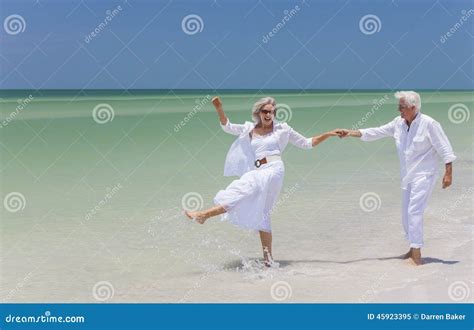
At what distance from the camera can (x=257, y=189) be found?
684cm

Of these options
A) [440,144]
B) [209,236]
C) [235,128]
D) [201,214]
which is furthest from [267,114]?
[209,236]

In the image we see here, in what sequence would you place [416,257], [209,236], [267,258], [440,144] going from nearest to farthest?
[440,144]
[416,257]
[267,258]
[209,236]

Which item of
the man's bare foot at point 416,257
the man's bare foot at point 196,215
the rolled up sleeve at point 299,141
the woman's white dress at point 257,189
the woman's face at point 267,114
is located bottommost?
the man's bare foot at point 416,257

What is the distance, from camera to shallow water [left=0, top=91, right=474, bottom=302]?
21.0 ft

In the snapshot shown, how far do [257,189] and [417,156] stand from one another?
4.86 feet

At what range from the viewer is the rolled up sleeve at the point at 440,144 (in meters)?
6.79

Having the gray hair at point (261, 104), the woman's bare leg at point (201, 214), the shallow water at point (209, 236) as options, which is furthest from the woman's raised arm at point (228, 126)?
the shallow water at point (209, 236)

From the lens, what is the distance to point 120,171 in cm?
1351

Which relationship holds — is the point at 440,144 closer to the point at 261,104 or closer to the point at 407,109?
the point at 407,109

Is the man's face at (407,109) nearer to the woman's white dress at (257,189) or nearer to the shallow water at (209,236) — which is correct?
the woman's white dress at (257,189)

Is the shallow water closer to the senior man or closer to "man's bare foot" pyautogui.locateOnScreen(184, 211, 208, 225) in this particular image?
the senior man

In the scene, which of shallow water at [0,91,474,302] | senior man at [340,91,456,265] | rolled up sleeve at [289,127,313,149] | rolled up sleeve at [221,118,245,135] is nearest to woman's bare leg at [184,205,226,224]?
shallow water at [0,91,474,302]

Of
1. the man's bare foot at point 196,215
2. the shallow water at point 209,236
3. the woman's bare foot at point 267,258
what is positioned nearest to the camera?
the shallow water at point 209,236

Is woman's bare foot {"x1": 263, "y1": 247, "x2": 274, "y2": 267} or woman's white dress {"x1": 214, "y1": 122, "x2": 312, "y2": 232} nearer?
woman's white dress {"x1": 214, "y1": 122, "x2": 312, "y2": 232}
